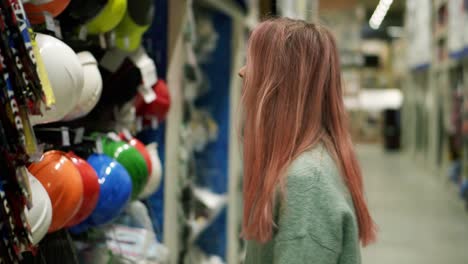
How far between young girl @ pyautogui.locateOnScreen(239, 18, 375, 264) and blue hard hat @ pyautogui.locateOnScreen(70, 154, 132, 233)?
51 cm

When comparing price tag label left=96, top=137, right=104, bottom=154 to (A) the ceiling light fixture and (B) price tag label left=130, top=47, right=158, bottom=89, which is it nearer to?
(B) price tag label left=130, top=47, right=158, bottom=89

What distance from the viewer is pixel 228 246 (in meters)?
3.83

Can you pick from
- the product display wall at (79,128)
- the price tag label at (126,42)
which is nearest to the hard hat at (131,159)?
the product display wall at (79,128)

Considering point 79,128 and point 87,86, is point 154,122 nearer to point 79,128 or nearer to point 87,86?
point 79,128

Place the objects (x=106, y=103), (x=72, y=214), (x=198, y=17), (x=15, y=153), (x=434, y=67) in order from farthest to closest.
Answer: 1. (x=434, y=67)
2. (x=198, y=17)
3. (x=106, y=103)
4. (x=72, y=214)
5. (x=15, y=153)

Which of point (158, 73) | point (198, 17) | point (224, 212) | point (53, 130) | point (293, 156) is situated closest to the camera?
point (293, 156)

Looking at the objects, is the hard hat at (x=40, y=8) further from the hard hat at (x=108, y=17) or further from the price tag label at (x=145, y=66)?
the price tag label at (x=145, y=66)

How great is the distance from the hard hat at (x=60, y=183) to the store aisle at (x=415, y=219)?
12.7 feet

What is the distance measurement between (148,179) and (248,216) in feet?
2.72

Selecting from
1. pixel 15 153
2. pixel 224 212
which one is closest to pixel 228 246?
pixel 224 212

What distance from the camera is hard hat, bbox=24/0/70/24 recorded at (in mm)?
1367

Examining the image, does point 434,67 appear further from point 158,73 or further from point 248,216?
point 248,216

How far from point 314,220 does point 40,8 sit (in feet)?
2.71

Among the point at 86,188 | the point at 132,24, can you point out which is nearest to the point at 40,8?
the point at 86,188
